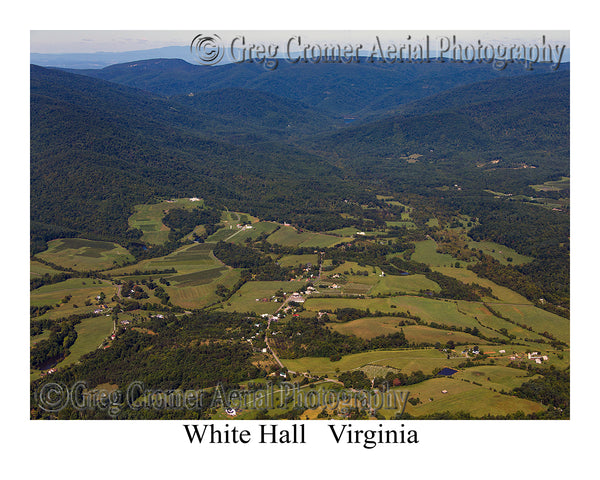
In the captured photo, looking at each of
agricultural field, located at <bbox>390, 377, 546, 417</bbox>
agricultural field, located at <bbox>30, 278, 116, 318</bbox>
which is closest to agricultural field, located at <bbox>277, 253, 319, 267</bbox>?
agricultural field, located at <bbox>30, 278, 116, 318</bbox>

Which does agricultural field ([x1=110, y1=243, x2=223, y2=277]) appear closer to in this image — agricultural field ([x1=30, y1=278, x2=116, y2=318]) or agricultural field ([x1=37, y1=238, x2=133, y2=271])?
agricultural field ([x1=37, y1=238, x2=133, y2=271])

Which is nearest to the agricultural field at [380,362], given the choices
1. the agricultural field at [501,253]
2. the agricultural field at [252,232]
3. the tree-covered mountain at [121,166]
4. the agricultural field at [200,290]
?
the agricultural field at [200,290]

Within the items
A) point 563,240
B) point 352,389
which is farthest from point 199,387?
point 563,240

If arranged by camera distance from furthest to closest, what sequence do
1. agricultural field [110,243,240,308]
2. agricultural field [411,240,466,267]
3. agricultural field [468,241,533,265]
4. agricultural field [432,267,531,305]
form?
agricultural field [411,240,466,267], agricultural field [468,241,533,265], agricultural field [110,243,240,308], agricultural field [432,267,531,305]

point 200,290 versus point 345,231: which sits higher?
point 345,231

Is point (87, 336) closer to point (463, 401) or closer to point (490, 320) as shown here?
point (463, 401)

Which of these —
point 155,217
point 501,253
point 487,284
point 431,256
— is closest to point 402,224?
point 431,256

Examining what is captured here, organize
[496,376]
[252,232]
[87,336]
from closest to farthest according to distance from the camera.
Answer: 1. [496,376]
2. [87,336]
3. [252,232]
